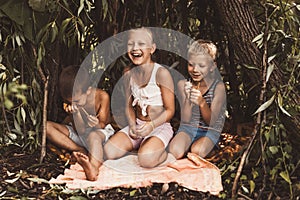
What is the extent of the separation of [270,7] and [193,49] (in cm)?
27

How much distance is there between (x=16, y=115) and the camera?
66.9 inches

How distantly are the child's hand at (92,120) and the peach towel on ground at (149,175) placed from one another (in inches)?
5.6

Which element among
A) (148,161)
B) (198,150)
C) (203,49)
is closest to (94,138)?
(148,161)

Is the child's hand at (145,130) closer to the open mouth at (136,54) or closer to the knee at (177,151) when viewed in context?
the knee at (177,151)

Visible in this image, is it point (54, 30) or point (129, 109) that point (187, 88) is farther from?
point (54, 30)

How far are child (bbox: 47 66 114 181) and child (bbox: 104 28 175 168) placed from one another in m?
0.07

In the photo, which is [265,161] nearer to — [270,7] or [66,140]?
[270,7]

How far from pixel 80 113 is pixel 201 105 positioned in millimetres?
357

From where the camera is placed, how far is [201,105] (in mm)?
1620

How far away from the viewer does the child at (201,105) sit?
5.29ft

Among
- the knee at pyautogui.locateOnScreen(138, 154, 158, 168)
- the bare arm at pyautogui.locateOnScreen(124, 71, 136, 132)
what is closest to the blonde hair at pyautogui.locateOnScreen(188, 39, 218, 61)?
the bare arm at pyautogui.locateOnScreen(124, 71, 136, 132)

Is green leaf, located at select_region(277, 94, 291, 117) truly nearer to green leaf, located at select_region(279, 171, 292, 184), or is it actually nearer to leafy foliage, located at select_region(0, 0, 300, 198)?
leafy foliage, located at select_region(0, 0, 300, 198)

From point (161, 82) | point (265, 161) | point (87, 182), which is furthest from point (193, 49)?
point (87, 182)

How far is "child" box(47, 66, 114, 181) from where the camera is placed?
1656 millimetres
